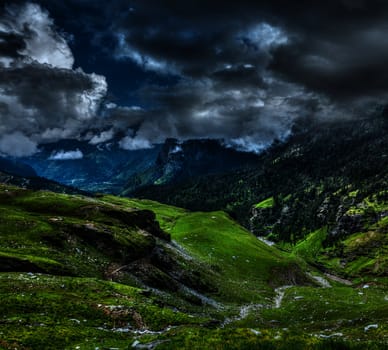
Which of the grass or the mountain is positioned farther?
the grass

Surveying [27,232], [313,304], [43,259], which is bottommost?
[313,304]

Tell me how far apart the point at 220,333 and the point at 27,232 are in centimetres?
5115

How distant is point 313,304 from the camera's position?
8094 centimetres

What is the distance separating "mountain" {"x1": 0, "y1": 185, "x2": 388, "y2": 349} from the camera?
81.4ft

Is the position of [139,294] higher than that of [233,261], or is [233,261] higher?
[233,261]

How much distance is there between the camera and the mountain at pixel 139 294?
977 inches

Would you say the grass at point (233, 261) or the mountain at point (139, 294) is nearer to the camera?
the mountain at point (139, 294)

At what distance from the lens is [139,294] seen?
46.9m

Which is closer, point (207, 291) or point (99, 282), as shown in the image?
point (99, 282)

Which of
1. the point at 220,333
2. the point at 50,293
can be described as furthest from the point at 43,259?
the point at 220,333

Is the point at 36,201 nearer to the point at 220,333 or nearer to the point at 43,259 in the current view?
the point at 43,259

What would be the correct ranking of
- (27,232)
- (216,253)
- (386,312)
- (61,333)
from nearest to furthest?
(61,333)
(386,312)
(27,232)
(216,253)

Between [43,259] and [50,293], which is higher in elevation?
[43,259]

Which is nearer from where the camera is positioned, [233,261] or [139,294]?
[139,294]
